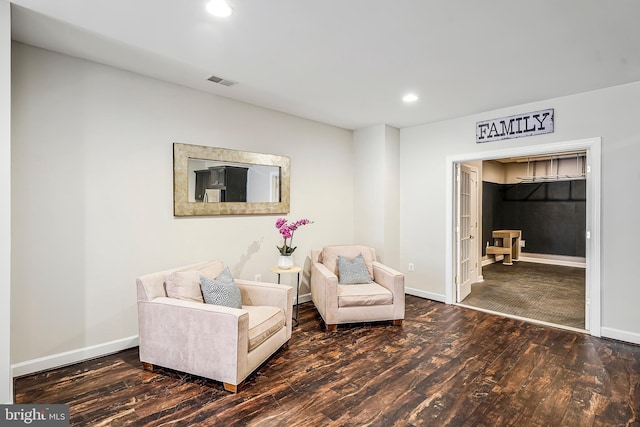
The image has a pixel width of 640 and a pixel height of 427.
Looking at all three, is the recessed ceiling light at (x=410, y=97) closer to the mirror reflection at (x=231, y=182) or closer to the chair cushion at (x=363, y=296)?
the mirror reflection at (x=231, y=182)

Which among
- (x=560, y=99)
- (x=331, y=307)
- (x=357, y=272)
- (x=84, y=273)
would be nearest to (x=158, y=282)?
(x=84, y=273)

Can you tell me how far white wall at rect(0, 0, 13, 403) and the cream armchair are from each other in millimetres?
798

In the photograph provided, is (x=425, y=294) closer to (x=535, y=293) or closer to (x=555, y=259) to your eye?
(x=535, y=293)

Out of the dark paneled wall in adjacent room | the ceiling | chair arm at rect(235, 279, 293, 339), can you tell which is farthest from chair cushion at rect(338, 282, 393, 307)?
the dark paneled wall in adjacent room

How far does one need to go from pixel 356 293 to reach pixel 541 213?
21.8 ft

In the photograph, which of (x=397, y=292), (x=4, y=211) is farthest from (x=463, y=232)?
(x=4, y=211)

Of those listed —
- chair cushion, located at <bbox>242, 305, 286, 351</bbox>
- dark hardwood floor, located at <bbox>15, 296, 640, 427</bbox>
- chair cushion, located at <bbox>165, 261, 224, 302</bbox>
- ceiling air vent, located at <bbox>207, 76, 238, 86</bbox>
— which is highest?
ceiling air vent, located at <bbox>207, 76, 238, 86</bbox>

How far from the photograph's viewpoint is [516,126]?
13.0ft

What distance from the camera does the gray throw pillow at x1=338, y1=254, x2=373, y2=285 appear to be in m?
4.04

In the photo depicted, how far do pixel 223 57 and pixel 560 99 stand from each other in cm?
354

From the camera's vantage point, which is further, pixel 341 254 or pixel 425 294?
pixel 425 294

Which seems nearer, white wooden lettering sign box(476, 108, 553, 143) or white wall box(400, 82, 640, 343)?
white wall box(400, 82, 640, 343)

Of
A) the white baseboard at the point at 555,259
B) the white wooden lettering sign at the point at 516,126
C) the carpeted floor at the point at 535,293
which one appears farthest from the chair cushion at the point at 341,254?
the white baseboard at the point at 555,259

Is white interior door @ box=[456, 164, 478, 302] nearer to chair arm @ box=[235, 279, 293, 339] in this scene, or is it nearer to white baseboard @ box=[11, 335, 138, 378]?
chair arm @ box=[235, 279, 293, 339]
